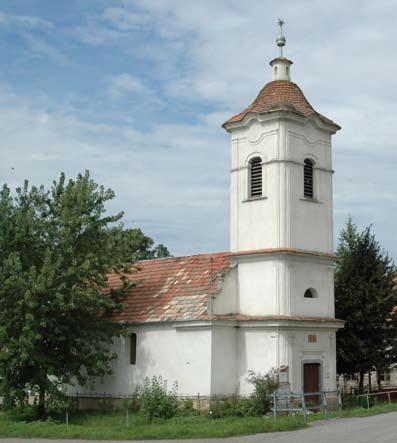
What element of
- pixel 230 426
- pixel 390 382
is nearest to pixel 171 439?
pixel 230 426

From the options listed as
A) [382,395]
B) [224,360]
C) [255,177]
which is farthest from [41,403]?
[382,395]

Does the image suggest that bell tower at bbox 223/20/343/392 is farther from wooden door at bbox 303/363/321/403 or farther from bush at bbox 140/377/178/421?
bush at bbox 140/377/178/421

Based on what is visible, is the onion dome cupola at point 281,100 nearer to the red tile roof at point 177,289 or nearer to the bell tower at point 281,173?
the bell tower at point 281,173

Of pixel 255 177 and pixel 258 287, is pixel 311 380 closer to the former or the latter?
pixel 258 287

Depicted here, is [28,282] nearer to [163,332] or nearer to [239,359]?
[163,332]

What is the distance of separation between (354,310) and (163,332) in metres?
8.95

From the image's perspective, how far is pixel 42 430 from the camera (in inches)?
982

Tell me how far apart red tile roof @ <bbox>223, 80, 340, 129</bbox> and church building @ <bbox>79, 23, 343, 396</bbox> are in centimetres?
6

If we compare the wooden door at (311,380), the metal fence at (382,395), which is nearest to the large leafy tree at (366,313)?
the metal fence at (382,395)

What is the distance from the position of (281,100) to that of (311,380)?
11440 mm

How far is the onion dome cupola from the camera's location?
101 feet

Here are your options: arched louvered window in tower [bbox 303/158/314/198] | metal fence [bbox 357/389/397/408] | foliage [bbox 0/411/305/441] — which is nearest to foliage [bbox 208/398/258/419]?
foliage [bbox 0/411/305/441]

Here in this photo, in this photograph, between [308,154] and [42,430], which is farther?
[308,154]

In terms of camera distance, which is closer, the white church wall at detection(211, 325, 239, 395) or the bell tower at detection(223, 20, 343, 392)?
the white church wall at detection(211, 325, 239, 395)
